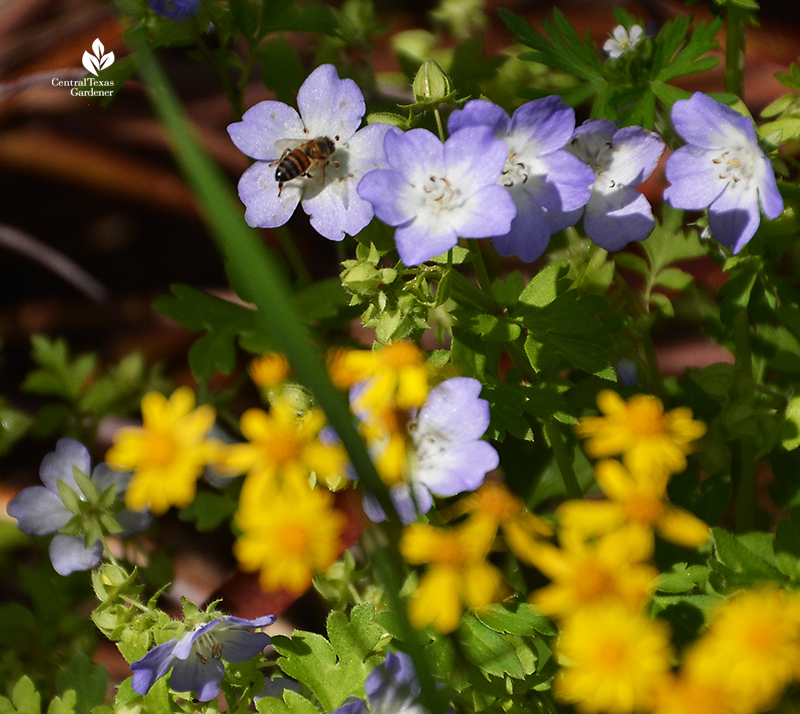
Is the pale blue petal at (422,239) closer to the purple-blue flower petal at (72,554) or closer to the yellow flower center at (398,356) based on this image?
the yellow flower center at (398,356)

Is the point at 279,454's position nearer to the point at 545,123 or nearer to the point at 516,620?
the point at 516,620

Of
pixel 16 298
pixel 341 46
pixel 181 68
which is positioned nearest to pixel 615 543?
pixel 341 46

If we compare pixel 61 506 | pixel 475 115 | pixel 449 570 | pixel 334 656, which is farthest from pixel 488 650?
pixel 61 506

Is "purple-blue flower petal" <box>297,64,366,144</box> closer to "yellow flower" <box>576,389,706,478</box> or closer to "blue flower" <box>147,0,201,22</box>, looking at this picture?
"blue flower" <box>147,0,201,22</box>

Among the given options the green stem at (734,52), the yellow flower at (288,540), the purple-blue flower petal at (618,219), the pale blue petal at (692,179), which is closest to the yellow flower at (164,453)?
the yellow flower at (288,540)

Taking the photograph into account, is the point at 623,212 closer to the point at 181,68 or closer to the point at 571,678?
the point at 571,678

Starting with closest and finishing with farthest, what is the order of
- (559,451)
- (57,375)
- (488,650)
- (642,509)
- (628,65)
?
1. (642,509)
2. (488,650)
3. (559,451)
4. (628,65)
5. (57,375)
